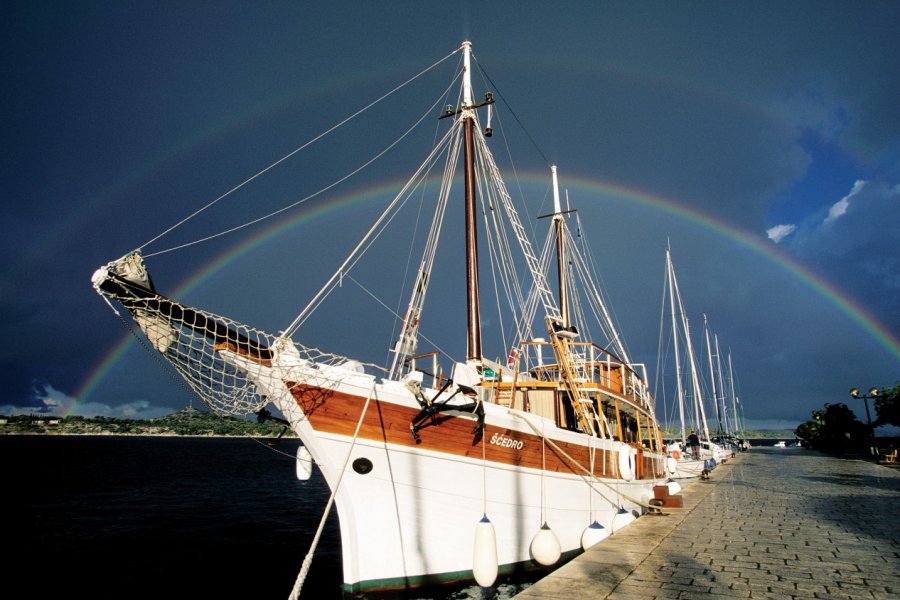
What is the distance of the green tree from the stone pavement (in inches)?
1720

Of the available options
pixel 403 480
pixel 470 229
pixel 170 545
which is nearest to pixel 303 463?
pixel 403 480

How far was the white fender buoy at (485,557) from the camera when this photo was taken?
855 centimetres

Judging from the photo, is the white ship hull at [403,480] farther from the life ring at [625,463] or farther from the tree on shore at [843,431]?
the tree on shore at [843,431]

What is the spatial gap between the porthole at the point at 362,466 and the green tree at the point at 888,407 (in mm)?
54609

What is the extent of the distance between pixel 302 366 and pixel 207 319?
6.62ft

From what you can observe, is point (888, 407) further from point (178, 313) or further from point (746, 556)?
point (178, 313)

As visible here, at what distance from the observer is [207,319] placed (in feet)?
31.1

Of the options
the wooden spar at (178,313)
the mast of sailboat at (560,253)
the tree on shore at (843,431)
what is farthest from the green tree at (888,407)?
the wooden spar at (178,313)

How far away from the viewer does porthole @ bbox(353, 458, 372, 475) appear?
10430mm

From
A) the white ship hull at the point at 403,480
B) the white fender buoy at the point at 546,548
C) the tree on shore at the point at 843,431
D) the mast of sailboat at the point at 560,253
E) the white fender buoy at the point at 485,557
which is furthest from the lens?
the tree on shore at the point at 843,431

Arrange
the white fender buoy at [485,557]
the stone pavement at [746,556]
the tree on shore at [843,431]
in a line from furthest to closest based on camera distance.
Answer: the tree on shore at [843,431] < the white fender buoy at [485,557] < the stone pavement at [746,556]

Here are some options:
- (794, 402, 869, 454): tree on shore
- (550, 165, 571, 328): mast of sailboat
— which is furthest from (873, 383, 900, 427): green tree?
(550, 165, 571, 328): mast of sailboat

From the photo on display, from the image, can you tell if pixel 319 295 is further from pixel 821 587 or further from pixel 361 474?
pixel 821 587

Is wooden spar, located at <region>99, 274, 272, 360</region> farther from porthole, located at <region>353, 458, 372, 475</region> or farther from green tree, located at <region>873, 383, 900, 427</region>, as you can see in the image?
green tree, located at <region>873, 383, 900, 427</region>
